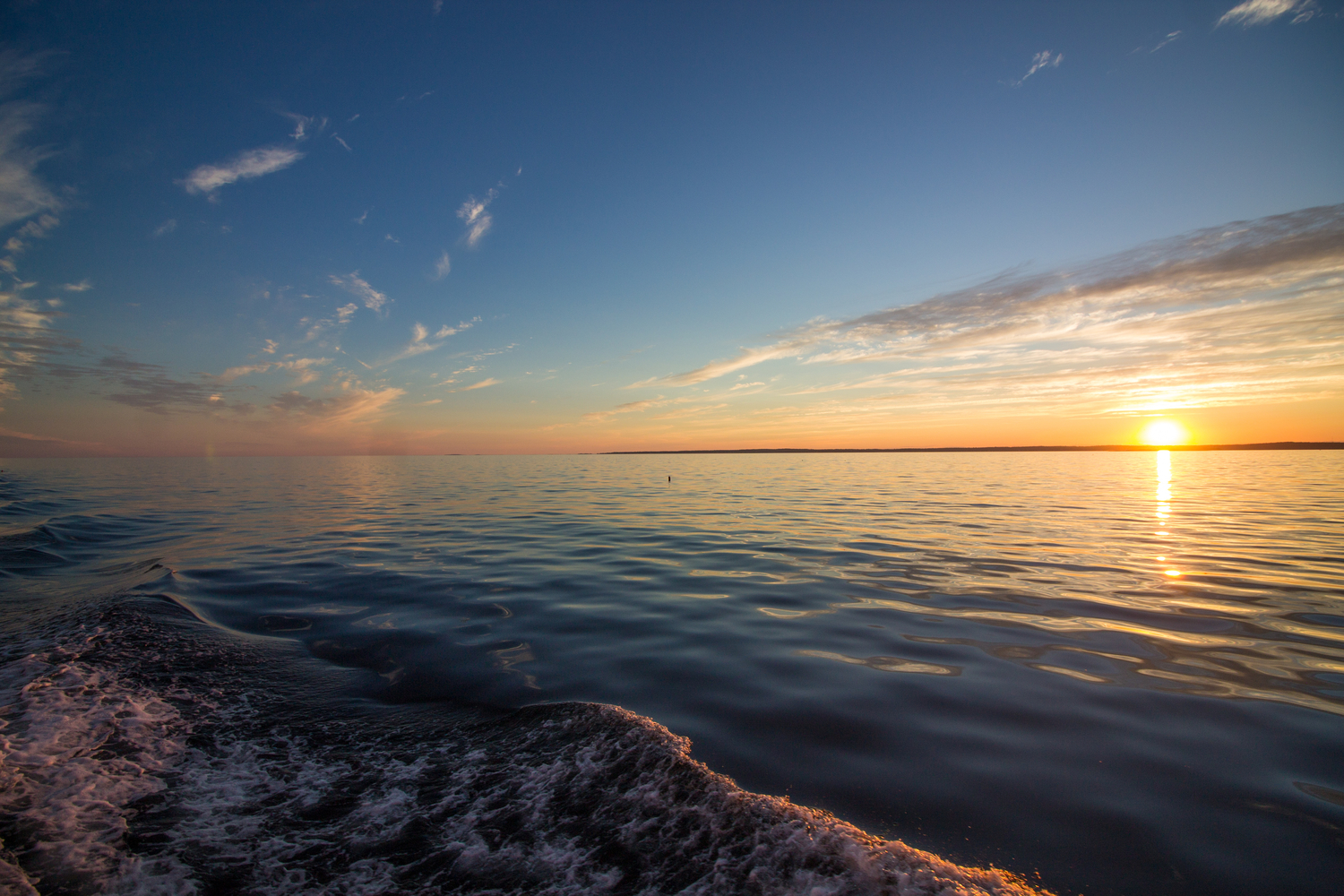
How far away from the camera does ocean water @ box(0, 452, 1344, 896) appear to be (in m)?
2.97

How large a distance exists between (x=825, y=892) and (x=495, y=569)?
941cm

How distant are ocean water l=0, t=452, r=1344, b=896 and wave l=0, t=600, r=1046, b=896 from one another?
21mm

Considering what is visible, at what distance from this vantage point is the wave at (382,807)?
9.15 feet

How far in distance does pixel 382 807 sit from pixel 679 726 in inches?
90.7

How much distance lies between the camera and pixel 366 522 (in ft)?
59.4

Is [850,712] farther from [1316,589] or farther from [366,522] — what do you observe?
[366,522]

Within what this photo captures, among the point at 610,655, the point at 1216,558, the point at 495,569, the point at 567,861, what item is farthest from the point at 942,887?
the point at 1216,558

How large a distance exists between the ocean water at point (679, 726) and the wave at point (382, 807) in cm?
2

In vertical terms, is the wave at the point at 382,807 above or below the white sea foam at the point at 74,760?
below

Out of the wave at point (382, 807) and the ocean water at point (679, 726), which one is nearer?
the wave at point (382, 807)

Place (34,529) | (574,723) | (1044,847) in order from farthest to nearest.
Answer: (34,529)
(574,723)
(1044,847)

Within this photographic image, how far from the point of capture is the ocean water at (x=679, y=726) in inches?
117

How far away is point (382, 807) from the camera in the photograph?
346cm

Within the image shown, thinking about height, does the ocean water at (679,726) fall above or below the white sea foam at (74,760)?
below
